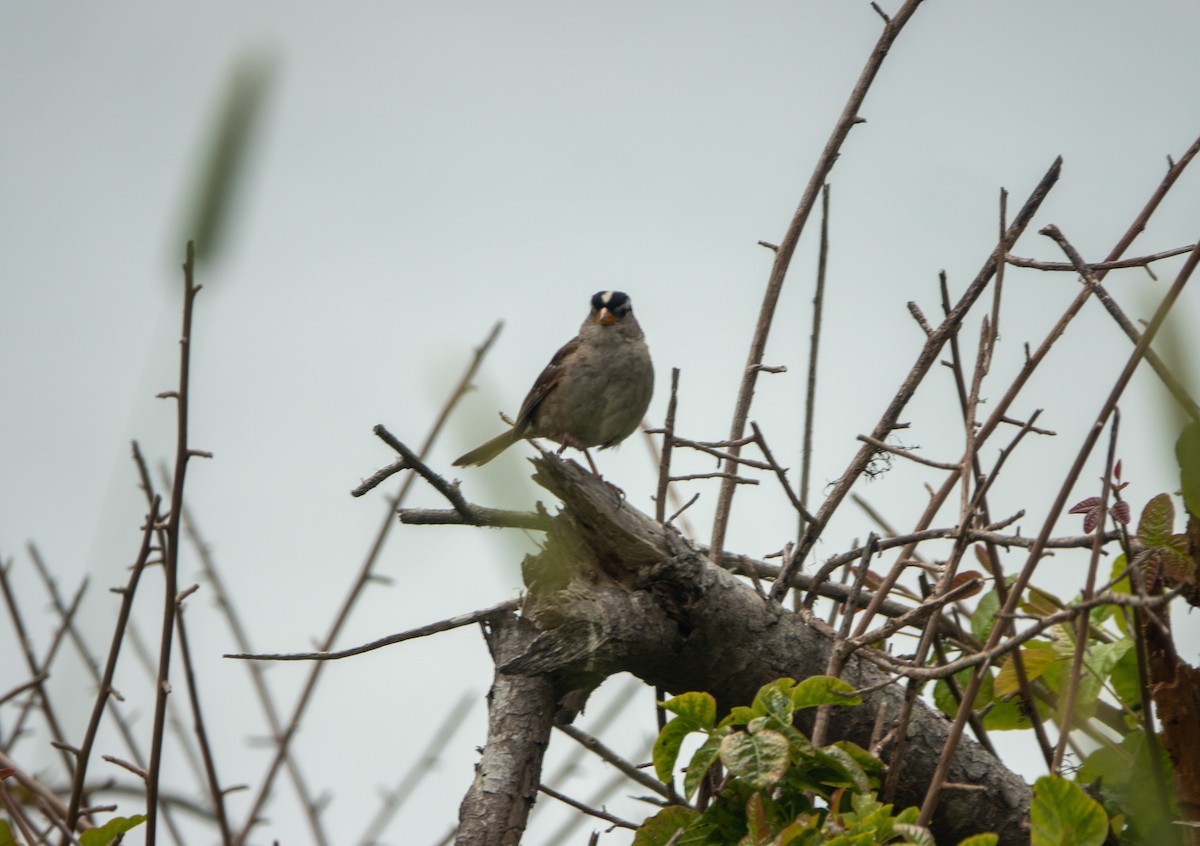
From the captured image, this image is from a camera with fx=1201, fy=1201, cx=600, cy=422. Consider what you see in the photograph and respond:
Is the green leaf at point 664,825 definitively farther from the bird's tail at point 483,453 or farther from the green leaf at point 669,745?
the bird's tail at point 483,453

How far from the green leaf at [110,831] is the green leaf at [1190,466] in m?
2.04

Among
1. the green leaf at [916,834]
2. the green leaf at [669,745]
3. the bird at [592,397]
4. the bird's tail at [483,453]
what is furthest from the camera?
the bird at [592,397]

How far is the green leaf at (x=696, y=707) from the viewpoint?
7.69 ft

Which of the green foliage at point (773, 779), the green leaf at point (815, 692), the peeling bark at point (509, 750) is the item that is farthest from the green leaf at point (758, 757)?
the peeling bark at point (509, 750)

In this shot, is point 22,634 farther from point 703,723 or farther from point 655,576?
point 703,723

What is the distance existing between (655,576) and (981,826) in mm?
990

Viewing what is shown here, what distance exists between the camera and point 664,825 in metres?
2.46

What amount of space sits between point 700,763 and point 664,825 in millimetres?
268

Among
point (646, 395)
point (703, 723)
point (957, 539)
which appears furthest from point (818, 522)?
point (646, 395)

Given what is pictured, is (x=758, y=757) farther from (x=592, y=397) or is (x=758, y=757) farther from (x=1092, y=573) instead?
(x=592, y=397)

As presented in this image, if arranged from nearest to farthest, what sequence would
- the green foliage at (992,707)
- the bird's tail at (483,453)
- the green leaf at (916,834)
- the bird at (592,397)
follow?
the bird's tail at (483,453) → the green leaf at (916,834) → the green foliage at (992,707) → the bird at (592,397)

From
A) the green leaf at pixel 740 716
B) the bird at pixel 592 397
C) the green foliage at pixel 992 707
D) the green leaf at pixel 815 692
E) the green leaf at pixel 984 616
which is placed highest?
the bird at pixel 592 397

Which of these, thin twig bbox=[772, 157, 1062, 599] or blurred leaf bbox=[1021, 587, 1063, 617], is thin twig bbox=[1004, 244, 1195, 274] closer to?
thin twig bbox=[772, 157, 1062, 599]

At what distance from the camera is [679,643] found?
288cm
